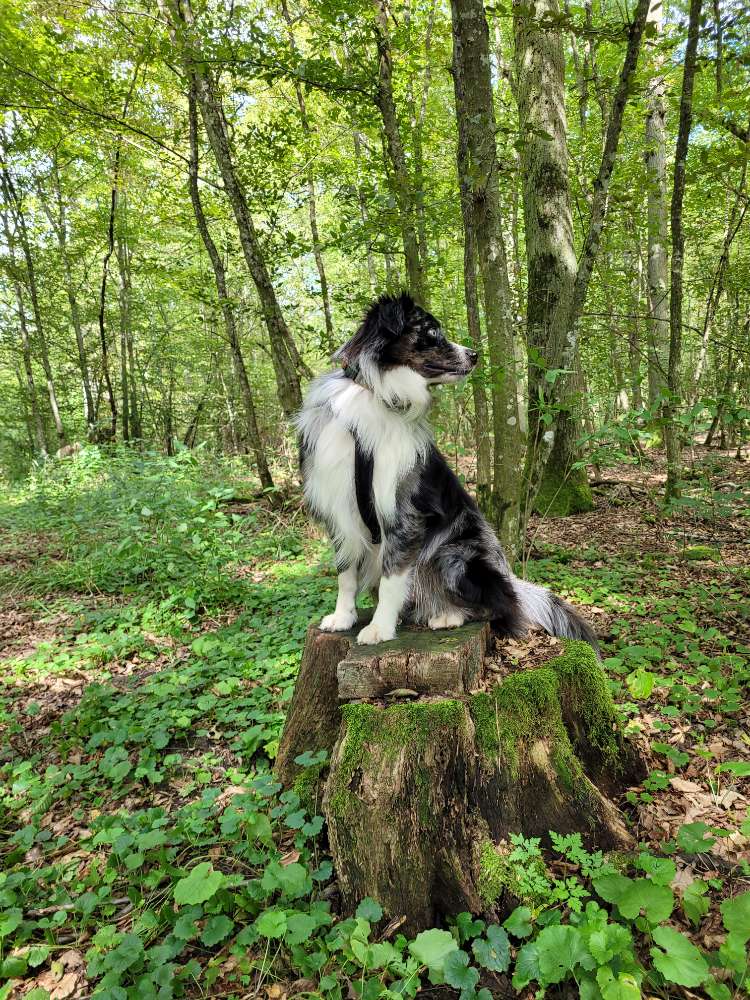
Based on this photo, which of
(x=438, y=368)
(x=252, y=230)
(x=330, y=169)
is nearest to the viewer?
(x=438, y=368)

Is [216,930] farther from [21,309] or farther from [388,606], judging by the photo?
[21,309]

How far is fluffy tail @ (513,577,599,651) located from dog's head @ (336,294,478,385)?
4.45 feet

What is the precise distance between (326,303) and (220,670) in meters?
7.52

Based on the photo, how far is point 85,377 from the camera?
14.7 m

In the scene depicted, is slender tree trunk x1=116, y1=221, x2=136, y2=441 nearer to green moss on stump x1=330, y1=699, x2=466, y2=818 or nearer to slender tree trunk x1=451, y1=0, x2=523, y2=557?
slender tree trunk x1=451, y1=0, x2=523, y2=557

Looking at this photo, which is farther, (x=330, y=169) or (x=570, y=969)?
(x=330, y=169)

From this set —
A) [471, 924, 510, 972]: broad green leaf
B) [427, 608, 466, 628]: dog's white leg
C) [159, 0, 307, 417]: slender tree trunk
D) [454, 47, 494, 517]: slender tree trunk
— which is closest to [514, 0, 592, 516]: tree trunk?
[454, 47, 494, 517]: slender tree trunk

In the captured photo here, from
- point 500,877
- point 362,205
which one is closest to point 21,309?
point 362,205

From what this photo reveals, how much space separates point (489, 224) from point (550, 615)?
3.06 metres

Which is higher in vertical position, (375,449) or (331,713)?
(375,449)

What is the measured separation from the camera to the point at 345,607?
3129 millimetres

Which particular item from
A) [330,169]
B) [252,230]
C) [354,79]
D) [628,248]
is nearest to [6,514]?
[252,230]

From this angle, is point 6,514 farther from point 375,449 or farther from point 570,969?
point 570,969

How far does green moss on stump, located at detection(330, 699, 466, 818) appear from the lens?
2.21 metres
